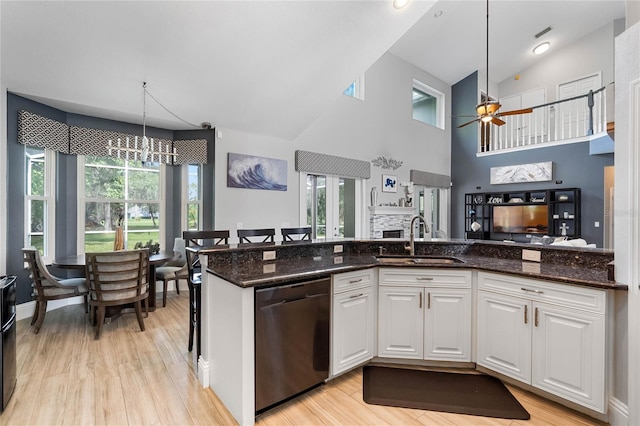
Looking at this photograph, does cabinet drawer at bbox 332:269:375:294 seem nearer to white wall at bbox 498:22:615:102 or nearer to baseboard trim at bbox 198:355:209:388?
baseboard trim at bbox 198:355:209:388

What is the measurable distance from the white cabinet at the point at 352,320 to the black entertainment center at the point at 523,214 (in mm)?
6694

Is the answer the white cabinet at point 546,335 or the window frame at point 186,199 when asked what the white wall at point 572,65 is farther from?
the window frame at point 186,199

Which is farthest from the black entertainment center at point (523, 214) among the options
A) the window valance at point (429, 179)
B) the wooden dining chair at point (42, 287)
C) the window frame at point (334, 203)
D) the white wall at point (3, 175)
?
the white wall at point (3, 175)

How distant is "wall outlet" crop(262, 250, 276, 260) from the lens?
2524mm

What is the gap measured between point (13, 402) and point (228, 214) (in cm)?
308

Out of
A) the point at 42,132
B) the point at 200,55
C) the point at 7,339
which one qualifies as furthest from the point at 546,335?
the point at 42,132

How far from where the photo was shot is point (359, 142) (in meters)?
6.32

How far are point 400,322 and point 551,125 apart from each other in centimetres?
792

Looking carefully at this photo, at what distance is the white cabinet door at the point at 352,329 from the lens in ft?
7.11

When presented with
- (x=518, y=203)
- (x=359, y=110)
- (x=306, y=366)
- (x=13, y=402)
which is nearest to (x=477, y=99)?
(x=518, y=203)

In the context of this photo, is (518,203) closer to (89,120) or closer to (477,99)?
(477,99)

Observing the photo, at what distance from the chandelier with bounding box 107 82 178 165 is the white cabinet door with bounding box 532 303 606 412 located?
3.58 m

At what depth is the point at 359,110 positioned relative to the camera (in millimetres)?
6285

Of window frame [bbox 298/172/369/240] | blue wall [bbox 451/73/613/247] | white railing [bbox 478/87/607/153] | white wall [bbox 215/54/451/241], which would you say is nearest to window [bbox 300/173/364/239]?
window frame [bbox 298/172/369/240]
